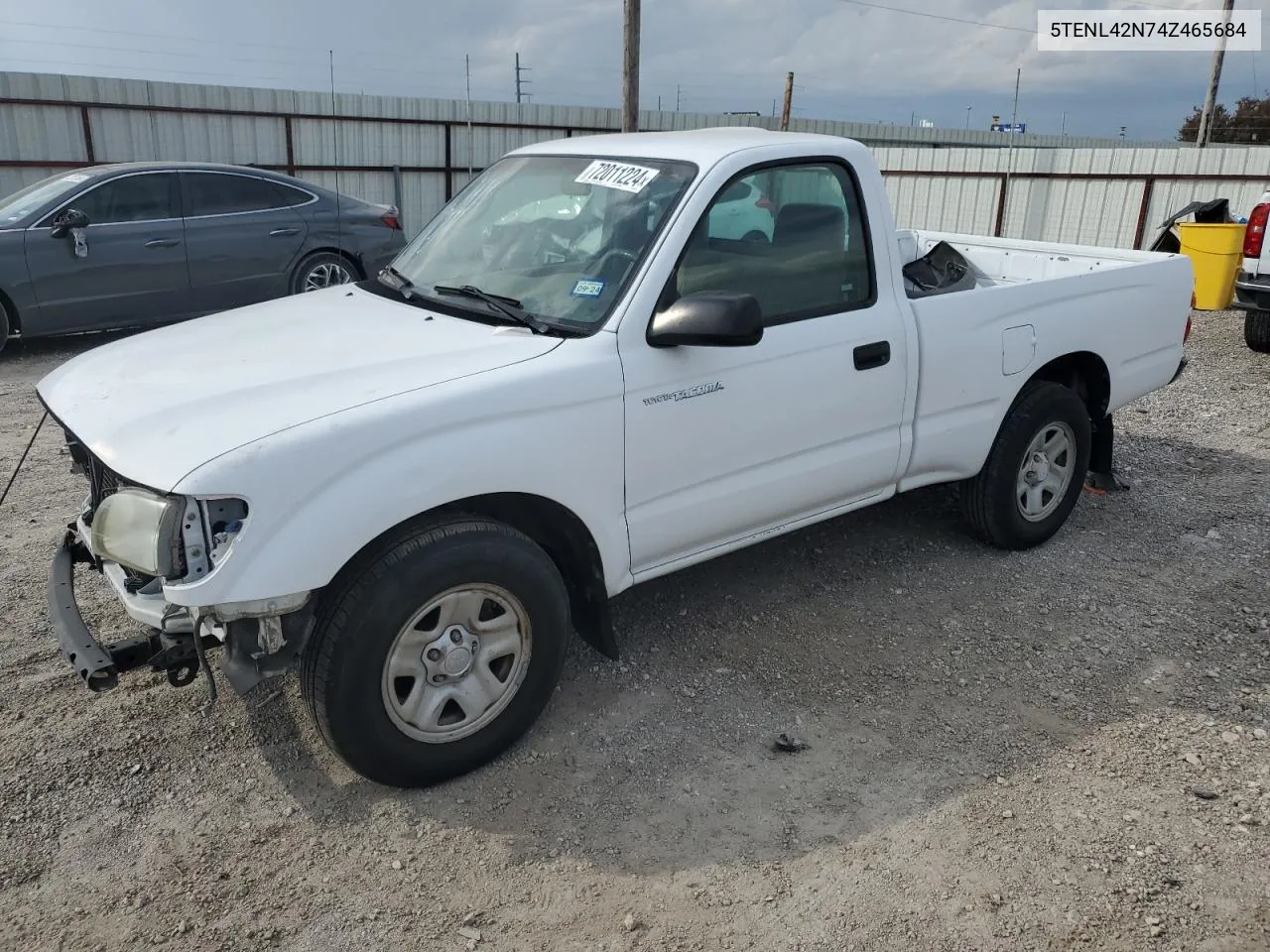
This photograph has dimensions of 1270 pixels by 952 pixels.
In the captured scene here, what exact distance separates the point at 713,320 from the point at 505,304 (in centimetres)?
78

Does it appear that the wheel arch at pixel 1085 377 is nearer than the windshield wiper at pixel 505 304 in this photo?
No

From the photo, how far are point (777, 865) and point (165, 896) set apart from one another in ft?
5.52

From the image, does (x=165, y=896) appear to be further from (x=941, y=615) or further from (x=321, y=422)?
(x=941, y=615)

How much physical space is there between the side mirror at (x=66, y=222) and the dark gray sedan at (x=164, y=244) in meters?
0.01

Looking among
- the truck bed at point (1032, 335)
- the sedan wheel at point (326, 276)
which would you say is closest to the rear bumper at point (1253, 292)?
the truck bed at point (1032, 335)

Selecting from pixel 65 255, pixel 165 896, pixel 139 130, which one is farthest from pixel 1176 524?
pixel 139 130

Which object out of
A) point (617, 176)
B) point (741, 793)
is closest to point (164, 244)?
point (617, 176)

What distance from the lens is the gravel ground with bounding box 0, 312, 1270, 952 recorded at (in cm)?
277

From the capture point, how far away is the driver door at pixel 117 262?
871 cm

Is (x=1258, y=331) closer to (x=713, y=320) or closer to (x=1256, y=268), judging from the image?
(x=1256, y=268)

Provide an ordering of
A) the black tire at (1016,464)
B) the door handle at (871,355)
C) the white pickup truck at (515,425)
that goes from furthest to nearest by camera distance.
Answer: the black tire at (1016,464)
the door handle at (871,355)
the white pickup truck at (515,425)

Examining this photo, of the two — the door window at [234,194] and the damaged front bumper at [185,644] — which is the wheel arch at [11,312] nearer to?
the door window at [234,194]

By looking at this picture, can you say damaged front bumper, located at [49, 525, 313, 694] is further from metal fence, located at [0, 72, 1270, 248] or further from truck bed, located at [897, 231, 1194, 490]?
metal fence, located at [0, 72, 1270, 248]

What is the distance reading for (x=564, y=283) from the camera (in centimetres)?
359
